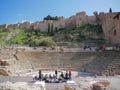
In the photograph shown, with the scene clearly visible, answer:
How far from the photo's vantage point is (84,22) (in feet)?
168

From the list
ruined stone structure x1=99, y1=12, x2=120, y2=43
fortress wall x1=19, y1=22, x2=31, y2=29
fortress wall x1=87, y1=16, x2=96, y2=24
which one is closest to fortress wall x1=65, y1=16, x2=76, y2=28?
fortress wall x1=87, y1=16, x2=96, y2=24

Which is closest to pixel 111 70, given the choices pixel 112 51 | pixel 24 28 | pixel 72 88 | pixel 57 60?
pixel 112 51

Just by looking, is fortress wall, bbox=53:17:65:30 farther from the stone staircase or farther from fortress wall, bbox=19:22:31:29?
the stone staircase

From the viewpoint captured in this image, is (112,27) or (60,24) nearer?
(112,27)

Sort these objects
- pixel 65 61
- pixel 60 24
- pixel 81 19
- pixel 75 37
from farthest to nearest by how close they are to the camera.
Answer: pixel 60 24 < pixel 81 19 < pixel 75 37 < pixel 65 61

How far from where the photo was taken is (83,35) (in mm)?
45219

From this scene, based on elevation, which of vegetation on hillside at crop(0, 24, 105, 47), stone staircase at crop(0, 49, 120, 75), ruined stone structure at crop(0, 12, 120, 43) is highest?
ruined stone structure at crop(0, 12, 120, 43)

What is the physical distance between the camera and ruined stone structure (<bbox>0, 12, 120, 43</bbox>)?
33188mm

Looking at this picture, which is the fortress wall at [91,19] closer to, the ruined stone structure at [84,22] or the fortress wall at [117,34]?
the ruined stone structure at [84,22]

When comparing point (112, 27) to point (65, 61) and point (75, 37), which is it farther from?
point (75, 37)

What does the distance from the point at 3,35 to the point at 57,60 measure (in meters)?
35.6

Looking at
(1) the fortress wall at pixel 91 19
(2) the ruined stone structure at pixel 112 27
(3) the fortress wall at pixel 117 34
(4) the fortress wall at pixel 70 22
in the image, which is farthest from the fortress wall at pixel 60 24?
(3) the fortress wall at pixel 117 34

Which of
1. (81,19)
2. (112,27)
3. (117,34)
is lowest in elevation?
(117,34)

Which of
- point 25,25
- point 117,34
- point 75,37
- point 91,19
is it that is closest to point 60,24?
point 91,19
